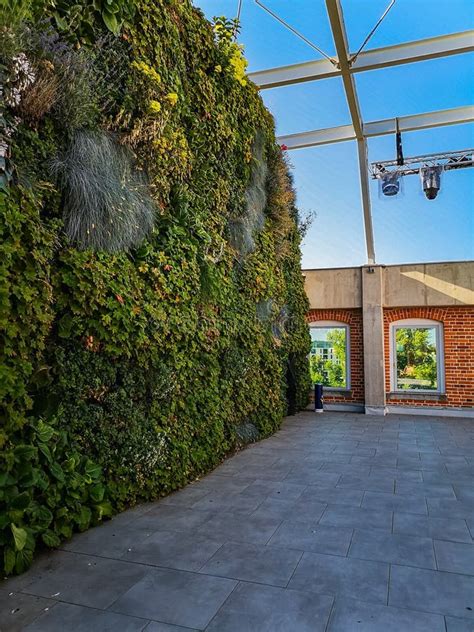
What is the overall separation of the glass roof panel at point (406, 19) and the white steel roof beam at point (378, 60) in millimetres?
88

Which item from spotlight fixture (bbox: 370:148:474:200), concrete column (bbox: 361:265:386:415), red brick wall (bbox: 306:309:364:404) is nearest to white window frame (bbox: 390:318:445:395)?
concrete column (bbox: 361:265:386:415)

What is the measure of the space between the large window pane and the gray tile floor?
4.54m

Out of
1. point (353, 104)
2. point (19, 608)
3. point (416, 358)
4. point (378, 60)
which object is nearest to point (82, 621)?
point (19, 608)

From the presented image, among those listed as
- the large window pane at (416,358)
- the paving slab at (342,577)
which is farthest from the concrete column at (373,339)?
the paving slab at (342,577)

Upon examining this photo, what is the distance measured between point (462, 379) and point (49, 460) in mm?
7740

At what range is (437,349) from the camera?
8.67 m

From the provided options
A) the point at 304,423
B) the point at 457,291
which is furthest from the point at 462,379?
the point at 304,423

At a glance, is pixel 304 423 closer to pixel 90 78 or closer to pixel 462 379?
pixel 462 379

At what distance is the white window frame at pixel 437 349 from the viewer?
862 cm

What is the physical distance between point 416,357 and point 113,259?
710cm

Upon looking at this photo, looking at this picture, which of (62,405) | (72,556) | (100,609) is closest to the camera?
(100,609)

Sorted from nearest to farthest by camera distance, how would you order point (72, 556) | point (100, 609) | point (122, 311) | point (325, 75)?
point (100, 609)
point (72, 556)
point (122, 311)
point (325, 75)

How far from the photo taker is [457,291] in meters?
8.43

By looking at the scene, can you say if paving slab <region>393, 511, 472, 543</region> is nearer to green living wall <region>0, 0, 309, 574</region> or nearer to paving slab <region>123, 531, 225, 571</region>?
paving slab <region>123, 531, 225, 571</region>
